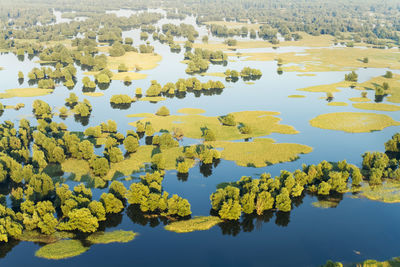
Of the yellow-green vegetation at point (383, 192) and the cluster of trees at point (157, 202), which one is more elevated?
the cluster of trees at point (157, 202)

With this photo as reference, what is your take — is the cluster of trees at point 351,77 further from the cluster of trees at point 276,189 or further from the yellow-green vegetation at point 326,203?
the yellow-green vegetation at point 326,203

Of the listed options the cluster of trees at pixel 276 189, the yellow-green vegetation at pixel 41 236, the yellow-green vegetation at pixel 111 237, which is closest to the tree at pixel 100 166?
the yellow-green vegetation at pixel 111 237

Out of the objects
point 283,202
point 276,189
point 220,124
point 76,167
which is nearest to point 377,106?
point 220,124

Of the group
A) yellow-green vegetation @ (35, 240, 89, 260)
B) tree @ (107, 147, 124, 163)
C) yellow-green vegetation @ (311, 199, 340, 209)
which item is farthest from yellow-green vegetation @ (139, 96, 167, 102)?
yellow-green vegetation @ (35, 240, 89, 260)

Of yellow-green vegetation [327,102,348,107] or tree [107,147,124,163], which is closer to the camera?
tree [107,147,124,163]

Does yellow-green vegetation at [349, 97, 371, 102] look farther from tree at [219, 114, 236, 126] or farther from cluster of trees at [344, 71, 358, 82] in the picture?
tree at [219, 114, 236, 126]

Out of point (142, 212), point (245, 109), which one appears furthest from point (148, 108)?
point (142, 212)
